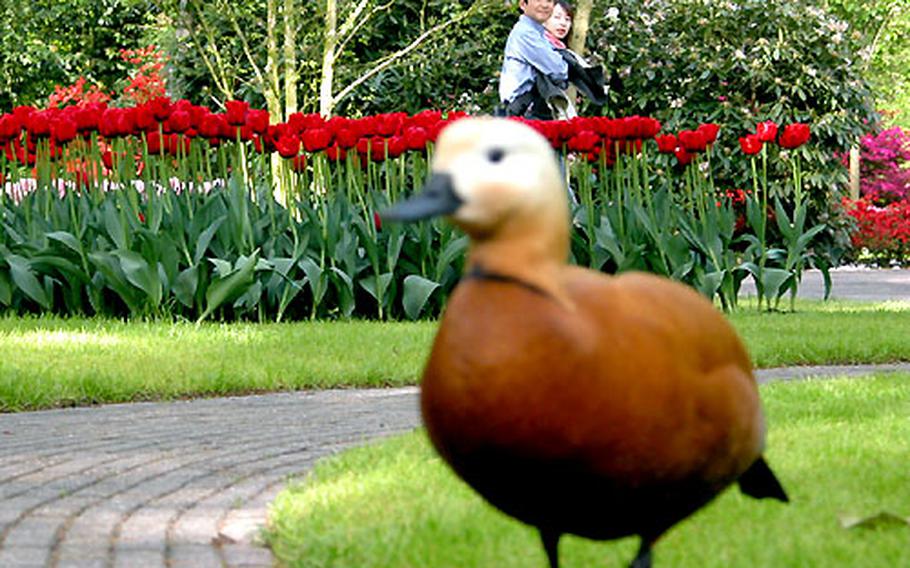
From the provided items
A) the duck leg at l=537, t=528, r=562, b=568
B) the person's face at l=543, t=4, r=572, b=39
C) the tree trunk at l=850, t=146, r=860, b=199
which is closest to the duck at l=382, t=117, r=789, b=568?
the duck leg at l=537, t=528, r=562, b=568

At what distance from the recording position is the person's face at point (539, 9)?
37.9 ft

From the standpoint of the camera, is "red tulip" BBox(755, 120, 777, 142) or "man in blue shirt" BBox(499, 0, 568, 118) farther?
"man in blue shirt" BBox(499, 0, 568, 118)

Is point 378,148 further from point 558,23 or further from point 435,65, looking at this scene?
point 435,65

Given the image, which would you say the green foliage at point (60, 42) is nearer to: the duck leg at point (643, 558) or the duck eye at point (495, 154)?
the duck leg at point (643, 558)

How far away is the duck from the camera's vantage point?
249 cm

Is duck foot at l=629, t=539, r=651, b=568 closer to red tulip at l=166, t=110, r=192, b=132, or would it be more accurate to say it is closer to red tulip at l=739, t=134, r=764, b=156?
red tulip at l=166, t=110, r=192, b=132

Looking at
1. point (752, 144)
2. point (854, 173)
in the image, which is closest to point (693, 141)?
point (752, 144)

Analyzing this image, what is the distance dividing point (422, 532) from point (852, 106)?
15.8m

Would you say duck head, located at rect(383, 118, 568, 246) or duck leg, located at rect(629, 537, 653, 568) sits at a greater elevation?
duck head, located at rect(383, 118, 568, 246)

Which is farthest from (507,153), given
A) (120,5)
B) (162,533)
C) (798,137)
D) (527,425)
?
(120,5)

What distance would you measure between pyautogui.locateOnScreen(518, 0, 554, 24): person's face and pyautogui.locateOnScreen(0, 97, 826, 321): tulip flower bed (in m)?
2.00

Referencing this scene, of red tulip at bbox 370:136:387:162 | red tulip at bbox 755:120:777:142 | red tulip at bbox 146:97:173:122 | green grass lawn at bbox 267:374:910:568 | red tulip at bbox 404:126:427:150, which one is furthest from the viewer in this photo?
red tulip at bbox 755:120:777:142

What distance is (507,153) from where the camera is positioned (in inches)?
98.7

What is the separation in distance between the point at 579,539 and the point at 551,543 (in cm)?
78
